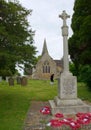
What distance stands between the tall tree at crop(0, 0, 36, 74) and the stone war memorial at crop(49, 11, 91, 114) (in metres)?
3.35

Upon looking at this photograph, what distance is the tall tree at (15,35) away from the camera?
18683mm

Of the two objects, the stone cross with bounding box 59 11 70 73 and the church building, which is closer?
the stone cross with bounding box 59 11 70 73

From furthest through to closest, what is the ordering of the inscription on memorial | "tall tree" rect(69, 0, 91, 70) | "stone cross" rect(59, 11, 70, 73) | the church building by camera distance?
the church building → "tall tree" rect(69, 0, 91, 70) → "stone cross" rect(59, 11, 70, 73) → the inscription on memorial

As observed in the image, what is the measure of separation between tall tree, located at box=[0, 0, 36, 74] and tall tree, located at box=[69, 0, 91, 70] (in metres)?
4.41

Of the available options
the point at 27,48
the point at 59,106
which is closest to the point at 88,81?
the point at 27,48

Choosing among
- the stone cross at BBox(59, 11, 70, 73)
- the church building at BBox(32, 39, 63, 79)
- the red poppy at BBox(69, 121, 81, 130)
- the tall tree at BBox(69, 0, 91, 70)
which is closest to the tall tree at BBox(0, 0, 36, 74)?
the stone cross at BBox(59, 11, 70, 73)

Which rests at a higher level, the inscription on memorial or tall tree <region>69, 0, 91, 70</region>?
tall tree <region>69, 0, 91, 70</region>

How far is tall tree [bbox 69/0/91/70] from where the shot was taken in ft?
77.0

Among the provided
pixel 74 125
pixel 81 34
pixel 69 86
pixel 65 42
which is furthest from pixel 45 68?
pixel 74 125

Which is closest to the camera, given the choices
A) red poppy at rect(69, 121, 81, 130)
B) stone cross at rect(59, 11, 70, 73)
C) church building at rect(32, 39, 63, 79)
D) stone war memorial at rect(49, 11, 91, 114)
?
red poppy at rect(69, 121, 81, 130)

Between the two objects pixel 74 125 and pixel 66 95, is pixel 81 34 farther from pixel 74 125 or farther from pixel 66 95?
pixel 74 125

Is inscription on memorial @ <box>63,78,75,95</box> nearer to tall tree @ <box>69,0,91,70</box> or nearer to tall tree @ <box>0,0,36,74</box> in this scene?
tall tree @ <box>0,0,36,74</box>

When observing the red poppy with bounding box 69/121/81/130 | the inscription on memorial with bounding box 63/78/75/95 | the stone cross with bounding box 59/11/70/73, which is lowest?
the red poppy with bounding box 69/121/81/130

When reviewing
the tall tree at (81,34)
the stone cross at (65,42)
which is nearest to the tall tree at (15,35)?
the stone cross at (65,42)
